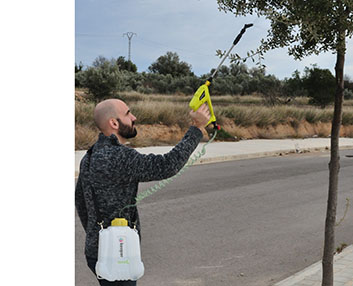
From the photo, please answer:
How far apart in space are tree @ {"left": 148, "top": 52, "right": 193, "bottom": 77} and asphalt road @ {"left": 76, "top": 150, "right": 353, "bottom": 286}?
51.4 metres

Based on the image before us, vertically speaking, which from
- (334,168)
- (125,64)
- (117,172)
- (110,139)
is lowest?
(334,168)

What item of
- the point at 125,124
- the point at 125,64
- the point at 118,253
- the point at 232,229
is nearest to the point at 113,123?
the point at 125,124

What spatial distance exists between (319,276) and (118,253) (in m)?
3.17

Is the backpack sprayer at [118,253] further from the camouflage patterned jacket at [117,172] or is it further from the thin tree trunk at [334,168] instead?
the thin tree trunk at [334,168]

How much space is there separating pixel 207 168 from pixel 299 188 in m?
3.40

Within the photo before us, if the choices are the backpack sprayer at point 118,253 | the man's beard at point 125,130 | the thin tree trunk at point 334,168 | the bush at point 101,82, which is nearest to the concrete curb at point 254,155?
the thin tree trunk at point 334,168

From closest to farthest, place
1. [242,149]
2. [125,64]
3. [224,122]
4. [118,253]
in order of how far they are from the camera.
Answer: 1. [118,253]
2. [242,149]
3. [224,122]
4. [125,64]

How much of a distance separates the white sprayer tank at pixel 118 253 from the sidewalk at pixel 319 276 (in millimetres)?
2755

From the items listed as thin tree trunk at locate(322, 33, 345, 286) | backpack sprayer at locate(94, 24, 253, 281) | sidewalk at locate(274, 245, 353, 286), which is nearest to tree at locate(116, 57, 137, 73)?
sidewalk at locate(274, 245, 353, 286)

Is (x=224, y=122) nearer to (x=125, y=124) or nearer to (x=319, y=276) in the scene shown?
(x=319, y=276)

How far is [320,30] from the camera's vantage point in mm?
3754

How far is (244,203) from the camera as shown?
9.23 m

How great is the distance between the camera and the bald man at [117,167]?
8.59 feet

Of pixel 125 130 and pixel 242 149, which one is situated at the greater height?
pixel 125 130
